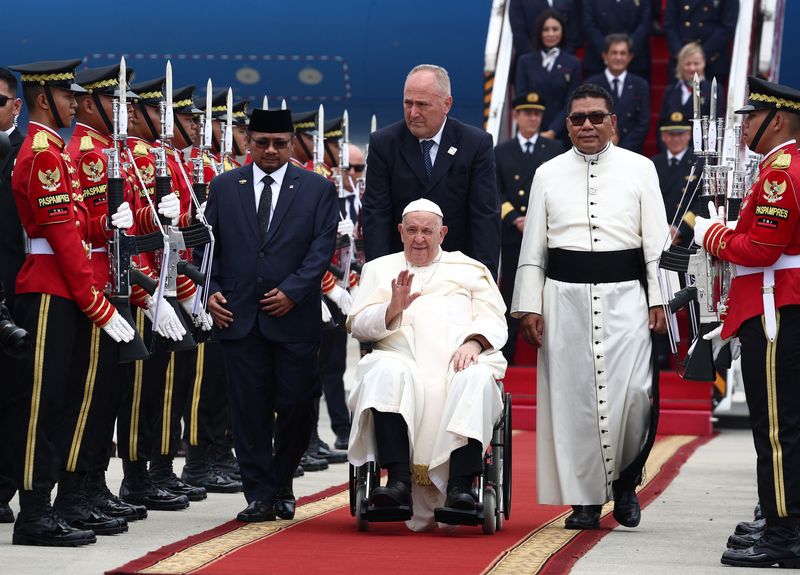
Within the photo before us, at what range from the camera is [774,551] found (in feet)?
19.5

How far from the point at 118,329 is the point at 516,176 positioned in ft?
19.6

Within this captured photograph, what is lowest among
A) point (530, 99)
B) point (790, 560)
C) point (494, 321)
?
point (790, 560)

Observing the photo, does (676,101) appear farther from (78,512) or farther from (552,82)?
(78,512)

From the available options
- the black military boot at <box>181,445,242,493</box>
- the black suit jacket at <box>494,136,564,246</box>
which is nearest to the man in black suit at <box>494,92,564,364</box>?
the black suit jacket at <box>494,136,564,246</box>

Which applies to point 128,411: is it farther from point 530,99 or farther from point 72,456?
point 530,99

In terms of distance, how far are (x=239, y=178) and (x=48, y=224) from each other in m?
1.25

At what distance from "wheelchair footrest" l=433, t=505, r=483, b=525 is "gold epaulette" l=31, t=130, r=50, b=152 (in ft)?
6.70

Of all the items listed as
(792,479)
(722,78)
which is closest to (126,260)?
(792,479)

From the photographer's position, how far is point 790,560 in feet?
19.4

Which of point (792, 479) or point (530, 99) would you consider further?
point (530, 99)

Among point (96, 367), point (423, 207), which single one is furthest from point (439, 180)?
point (96, 367)

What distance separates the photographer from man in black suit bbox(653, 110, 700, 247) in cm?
1173

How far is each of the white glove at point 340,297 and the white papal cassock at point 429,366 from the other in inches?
110

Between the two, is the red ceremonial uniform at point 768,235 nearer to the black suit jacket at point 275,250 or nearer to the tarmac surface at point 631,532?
the tarmac surface at point 631,532
